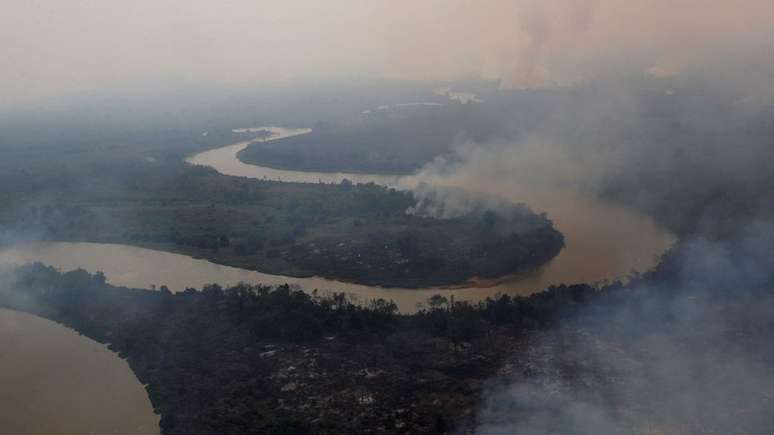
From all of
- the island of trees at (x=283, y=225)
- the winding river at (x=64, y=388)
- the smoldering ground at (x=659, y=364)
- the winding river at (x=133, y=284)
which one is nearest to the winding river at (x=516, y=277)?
the winding river at (x=133, y=284)

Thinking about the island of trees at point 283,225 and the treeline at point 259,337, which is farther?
the island of trees at point 283,225

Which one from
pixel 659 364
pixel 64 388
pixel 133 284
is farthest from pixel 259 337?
pixel 659 364

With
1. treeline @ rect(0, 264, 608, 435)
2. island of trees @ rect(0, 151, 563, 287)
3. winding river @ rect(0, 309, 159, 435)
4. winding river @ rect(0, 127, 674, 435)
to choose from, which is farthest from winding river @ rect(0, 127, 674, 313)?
winding river @ rect(0, 309, 159, 435)

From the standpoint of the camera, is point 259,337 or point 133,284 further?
point 133,284

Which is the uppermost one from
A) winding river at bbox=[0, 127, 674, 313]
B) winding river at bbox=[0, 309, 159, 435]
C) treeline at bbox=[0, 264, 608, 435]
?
winding river at bbox=[0, 127, 674, 313]

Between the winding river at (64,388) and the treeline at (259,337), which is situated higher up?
the treeline at (259,337)

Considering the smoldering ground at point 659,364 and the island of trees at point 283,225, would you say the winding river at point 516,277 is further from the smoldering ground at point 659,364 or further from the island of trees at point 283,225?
the smoldering ground at point 659,364

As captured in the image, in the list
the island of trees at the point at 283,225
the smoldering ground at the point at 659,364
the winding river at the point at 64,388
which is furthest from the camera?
the island of trees at the point at 283,225

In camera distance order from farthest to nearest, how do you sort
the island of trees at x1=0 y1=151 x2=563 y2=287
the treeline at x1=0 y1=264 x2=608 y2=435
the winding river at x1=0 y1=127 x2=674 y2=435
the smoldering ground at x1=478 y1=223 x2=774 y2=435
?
the island of trees at x1=0 y1=151 x2=563 y2=287
the winding river at x1=0 y1=127 x2=674 y2=435
the treeline at x1=0 y1=264 x2=608 y2=435
the smoldering ground at x1=478 y1=223 x2=774 y2=435

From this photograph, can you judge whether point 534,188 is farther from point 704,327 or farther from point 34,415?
point 34,415

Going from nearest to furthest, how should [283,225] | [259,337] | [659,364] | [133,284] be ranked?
[659,364]
[259,337]
[133,284]
[283,225]

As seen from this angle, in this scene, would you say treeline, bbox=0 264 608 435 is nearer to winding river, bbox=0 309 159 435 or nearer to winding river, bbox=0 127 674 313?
winding river, bbox=0 309 159 435

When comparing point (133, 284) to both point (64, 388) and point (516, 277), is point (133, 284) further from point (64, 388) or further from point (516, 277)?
point (516, 277)
